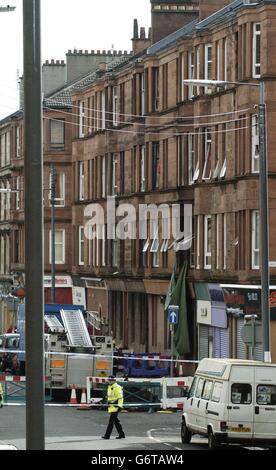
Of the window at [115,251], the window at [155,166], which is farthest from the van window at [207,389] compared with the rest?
the window at [115,251]

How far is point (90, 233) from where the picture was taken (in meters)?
75.1

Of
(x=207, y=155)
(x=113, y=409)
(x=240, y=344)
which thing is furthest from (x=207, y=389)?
(x=207, y=155)

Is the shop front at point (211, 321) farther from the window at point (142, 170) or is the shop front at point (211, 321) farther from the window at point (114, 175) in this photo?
the window at point (114, 175)

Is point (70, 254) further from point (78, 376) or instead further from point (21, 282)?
point (78, 376)

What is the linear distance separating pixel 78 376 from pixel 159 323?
1653cm

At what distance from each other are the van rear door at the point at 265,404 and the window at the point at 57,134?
54.1 meters

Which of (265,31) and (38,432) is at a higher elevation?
(265,31)

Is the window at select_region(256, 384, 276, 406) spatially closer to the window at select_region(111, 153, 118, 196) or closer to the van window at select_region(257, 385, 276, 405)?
the van window at select_region(257, 385, 276, 405)

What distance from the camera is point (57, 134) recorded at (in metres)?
85.9

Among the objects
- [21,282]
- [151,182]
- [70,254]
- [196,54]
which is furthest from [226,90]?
[21,282]

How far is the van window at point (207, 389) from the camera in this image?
32.8m

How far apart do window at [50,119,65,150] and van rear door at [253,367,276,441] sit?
A: 54121 mm

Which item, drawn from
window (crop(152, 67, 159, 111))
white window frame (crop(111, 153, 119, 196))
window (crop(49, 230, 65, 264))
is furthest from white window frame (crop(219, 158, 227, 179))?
window (crop(49, 230, 65, 264))

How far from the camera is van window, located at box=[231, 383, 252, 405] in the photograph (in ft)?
104
